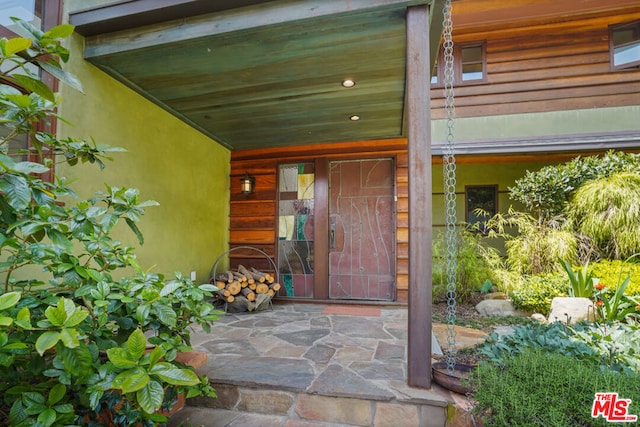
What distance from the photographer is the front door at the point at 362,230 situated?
4.54 m

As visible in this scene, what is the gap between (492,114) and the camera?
509 cm

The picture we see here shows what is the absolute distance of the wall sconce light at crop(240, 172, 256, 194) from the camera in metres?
4.85

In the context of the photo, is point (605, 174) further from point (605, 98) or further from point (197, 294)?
point (197, 294)

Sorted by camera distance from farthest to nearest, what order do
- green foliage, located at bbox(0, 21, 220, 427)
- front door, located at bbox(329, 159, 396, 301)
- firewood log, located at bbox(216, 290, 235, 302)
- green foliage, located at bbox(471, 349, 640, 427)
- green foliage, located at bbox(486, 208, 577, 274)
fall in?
1. front door, located at bbox(329, 159, 396, 301)
2. green foliage, located at bbox(486, 208, 577, 274)
3. firewood log, located at bbox(216, 290, 235, 302)
4. green foliage, located at bbox(471, 349, 640, 427)
5. green foliage, located at bbox(0, 21, 220, 427)

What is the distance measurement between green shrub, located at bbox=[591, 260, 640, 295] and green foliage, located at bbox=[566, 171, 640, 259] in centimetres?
22

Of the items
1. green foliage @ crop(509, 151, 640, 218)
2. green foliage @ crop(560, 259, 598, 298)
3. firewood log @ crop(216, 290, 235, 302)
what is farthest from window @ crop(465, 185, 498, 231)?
firewood log @ crop(216, 290, 235, 302)

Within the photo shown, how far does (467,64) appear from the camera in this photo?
17.8 ft

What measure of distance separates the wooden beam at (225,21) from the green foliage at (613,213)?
3.68 m

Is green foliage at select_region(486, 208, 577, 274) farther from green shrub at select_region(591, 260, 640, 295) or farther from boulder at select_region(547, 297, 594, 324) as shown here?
boulder at select_region(547, 297, 594, 324)

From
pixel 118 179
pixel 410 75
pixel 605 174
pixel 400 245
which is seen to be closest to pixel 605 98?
pixel 605 174

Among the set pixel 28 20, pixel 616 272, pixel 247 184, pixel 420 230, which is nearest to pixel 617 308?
pixel 616 272

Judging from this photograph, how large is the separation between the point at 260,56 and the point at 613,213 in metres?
4.45

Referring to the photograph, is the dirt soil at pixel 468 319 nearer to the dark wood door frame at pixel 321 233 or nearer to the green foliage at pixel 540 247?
the green foliage at pixel 540 247

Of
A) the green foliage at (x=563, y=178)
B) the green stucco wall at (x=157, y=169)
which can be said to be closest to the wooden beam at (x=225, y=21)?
the green stucco wall at (x=157, y=169)
